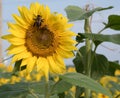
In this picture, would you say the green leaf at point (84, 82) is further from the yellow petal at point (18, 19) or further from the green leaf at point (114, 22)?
the green leaf at point (114, 22)

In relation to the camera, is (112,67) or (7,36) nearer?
(7,36)

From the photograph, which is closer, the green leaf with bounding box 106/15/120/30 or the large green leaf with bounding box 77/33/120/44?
the large green leaf with bounding box 77/33/120/44

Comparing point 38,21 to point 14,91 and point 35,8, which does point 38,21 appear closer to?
point 35,8

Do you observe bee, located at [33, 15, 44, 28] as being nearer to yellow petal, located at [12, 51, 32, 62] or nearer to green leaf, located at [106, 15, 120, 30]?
yellow petal, located at [12, 51, 32, 62]

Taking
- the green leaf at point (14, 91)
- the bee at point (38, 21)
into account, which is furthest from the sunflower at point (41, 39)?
the green leaf at point (14, 91)

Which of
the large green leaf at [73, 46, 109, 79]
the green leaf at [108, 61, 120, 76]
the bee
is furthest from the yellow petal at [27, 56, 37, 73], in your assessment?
the green leaf at [108, 61, 120, 76]

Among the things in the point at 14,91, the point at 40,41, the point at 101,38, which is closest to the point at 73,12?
the point at 101,38
